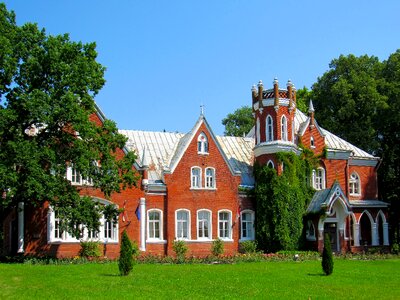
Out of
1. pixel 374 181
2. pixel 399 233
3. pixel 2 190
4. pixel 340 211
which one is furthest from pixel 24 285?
pixel 399 233

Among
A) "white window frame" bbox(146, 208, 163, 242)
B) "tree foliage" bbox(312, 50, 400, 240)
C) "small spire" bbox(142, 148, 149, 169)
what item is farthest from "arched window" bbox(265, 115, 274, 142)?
"tree foliage" bbox(312, 50, 400, 240)

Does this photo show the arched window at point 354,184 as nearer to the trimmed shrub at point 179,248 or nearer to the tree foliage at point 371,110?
the tree foliage at point 371,110

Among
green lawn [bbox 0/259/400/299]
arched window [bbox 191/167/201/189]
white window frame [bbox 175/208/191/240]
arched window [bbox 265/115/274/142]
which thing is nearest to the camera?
green lawn [bbox 0/259/400/299]

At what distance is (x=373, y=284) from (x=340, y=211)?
1949 cm

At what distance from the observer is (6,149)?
2714 centimetres

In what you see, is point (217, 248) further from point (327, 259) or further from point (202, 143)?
point (327, 259)

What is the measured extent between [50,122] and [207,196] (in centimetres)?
1334

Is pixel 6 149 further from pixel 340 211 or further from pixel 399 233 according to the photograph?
pixel 399 233

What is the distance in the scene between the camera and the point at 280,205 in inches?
1512

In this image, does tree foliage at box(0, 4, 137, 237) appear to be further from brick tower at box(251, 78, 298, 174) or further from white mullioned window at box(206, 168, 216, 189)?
brick tower at box(251, 78, 298, 174)

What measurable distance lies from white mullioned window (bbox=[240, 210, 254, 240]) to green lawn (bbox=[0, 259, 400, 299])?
12562 mm

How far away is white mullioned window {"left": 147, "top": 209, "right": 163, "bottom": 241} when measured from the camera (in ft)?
120

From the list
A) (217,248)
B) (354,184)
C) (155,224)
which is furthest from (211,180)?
(354,184)

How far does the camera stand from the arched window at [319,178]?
137 feet
